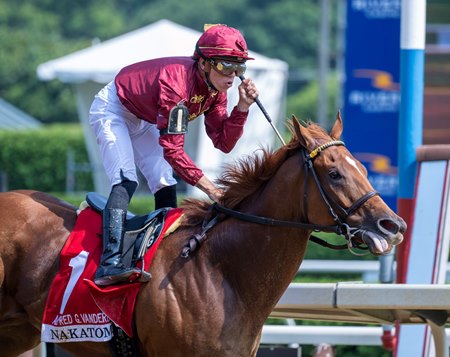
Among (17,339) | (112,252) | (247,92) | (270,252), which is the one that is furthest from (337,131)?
(17,339)

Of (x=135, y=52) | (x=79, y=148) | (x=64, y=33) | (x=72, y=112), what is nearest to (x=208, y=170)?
(x=135, y=52)

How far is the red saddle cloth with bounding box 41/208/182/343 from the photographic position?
482 cm

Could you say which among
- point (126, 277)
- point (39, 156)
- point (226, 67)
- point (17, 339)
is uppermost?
point (226, 67)

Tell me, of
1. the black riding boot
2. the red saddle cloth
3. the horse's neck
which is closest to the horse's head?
the horse's neck

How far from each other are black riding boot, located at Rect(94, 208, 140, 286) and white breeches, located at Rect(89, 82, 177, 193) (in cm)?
20

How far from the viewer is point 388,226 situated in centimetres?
452

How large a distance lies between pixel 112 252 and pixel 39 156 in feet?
74.2

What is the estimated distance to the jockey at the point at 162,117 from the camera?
4883 millimetres

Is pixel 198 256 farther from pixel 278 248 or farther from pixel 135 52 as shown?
pixel 135 52

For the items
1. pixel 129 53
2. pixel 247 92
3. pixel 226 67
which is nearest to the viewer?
pixel 226 67

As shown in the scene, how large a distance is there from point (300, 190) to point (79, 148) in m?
22.5

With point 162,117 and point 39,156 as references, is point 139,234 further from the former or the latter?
point 39,156

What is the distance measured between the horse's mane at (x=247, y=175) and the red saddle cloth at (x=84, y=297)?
0.10m

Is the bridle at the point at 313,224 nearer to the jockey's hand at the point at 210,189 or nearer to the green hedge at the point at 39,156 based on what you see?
the jockey's hand at the point at 210,189
